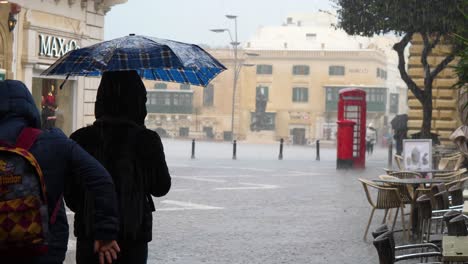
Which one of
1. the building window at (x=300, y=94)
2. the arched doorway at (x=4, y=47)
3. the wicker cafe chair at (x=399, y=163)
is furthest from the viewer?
the building window at (x=300, y=94)

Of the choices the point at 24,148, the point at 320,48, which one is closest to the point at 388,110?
the point at 320,48

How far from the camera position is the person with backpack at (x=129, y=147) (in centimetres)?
557

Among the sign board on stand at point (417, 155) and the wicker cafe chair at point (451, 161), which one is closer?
the sign board on stand at point (417, 155)

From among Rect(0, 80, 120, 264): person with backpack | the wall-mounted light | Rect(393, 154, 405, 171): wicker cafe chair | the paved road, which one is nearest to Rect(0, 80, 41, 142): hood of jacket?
Rect(0, 80, 120, 264): person with backpack

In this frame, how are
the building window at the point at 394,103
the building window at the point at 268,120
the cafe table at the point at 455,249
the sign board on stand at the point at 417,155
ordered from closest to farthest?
the cafe table at the point at 455,249, the sign board on stand at the point at 417,155, the building window at the point at 268,120, the building window at the point at 394,103

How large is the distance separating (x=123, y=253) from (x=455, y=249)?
187 cm

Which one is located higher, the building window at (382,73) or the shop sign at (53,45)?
the building window at (382,73)

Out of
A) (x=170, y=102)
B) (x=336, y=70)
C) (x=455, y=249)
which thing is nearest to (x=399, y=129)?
(x=455, y=249)

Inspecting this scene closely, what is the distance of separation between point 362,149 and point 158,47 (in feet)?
86.1

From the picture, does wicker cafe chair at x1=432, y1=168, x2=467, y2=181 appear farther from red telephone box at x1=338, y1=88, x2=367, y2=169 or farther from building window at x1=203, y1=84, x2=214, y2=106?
building window at x1=203, y1=84, x2=214, y2=106

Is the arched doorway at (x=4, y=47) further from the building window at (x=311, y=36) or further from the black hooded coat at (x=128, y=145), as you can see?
the building window at (x=311, y=36)

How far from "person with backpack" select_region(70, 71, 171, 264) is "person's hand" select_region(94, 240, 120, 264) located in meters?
0.53

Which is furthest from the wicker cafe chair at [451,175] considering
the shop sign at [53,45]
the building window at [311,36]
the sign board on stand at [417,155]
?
the building window at [311,36]

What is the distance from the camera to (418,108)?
30172 mm
